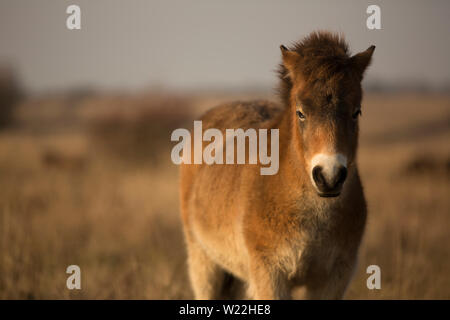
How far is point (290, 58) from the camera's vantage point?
3393 millimetres

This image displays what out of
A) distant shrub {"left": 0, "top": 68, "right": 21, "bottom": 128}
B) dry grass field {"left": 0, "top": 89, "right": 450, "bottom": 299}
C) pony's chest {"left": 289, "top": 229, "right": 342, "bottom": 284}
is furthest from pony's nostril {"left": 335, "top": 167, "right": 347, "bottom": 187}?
distant shrub {"left": 0, "top": 68, "right": 21, "bottom": 128}

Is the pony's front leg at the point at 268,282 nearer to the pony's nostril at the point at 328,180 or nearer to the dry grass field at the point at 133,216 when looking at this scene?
the pony's nostril at the point at 328,180

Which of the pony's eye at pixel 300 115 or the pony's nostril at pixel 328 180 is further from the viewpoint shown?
the pony's eye at pixel 300 115

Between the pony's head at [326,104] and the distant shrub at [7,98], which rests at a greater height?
the distant shrub at [7,98]

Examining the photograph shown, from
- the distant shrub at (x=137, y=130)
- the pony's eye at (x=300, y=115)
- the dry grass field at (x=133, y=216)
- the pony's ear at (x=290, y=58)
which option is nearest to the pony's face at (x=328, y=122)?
the pony's eye at (x=300, y=115)

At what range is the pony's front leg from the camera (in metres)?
3.33

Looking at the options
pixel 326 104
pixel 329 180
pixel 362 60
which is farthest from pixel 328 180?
pixel 362 60

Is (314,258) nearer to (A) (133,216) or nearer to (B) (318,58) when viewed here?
(B) (318,58)

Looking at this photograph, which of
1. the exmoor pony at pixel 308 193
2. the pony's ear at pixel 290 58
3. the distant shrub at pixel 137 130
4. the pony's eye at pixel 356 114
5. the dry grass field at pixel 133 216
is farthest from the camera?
the distant shrub at pixel 137 130

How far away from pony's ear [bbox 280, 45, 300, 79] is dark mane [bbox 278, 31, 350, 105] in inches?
2.3

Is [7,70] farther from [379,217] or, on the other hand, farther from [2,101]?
[379,217]

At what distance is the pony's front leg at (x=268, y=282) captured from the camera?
10.9ft

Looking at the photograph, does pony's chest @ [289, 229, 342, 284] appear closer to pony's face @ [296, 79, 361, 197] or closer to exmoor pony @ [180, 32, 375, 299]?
exmoor pony @ [180, 32, 375, 299]
